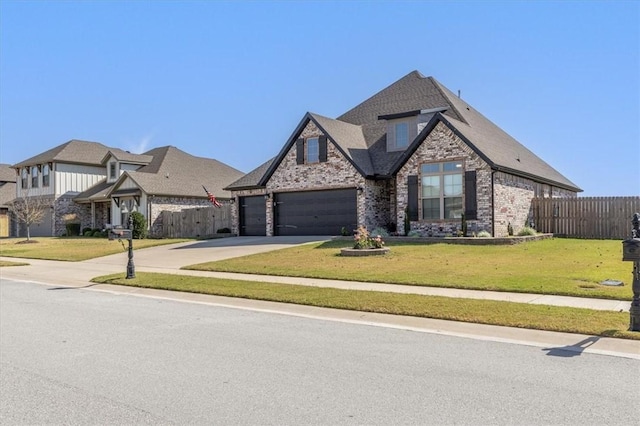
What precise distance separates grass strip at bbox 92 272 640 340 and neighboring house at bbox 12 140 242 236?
2350cm

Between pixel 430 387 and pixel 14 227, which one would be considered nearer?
pixel 430 387

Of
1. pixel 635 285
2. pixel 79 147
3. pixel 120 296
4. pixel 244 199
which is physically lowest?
pixel 120 296

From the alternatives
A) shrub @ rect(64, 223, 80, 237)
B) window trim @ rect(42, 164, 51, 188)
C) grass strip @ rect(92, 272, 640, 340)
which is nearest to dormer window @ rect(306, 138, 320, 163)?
grass strip @ rect(92, 272, 640, 340)

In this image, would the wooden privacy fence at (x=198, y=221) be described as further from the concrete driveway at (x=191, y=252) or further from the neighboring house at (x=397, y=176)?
the concrete driveway at (x=191, y=252)

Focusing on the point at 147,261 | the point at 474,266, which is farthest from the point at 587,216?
the point at 147,261

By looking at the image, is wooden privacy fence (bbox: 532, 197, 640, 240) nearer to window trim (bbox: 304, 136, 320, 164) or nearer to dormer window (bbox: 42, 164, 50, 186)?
window trim (bbox: 304, 136, 320, 164)

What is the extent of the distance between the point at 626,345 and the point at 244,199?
25897 millimetres

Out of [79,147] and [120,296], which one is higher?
[79,147]

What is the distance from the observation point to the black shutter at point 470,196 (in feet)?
72.0

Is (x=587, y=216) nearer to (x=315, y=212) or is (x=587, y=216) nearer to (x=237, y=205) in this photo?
(x=315, y=212)

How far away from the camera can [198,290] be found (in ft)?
42.0

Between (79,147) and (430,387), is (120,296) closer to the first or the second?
(430,387)

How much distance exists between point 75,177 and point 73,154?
1911 millimetres

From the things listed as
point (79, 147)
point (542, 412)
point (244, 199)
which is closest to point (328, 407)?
point (542, 412)
